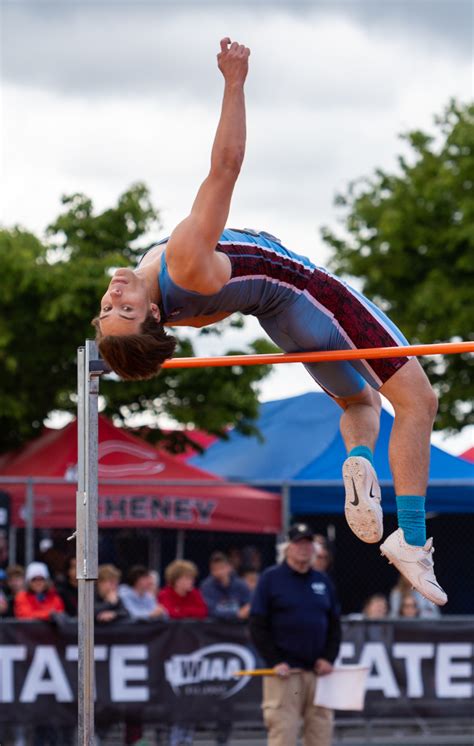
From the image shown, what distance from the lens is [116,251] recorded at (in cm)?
1586

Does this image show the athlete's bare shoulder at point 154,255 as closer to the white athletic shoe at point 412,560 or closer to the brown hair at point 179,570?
the white athletic shoe at point 412,560

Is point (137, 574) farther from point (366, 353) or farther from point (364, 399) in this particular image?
point (366, 353)

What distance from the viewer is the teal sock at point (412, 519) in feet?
18.3

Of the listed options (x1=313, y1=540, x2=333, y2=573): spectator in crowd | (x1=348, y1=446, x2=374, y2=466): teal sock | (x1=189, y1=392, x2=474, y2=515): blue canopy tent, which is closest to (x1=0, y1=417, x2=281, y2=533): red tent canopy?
(x1=189, y1=392, x2=474, y2=515): blue canopy tent

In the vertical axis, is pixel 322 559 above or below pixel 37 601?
above

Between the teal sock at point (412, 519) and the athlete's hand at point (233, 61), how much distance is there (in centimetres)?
180

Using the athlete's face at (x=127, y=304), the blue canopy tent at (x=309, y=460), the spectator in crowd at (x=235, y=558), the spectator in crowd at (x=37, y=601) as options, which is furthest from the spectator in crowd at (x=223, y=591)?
the athlete's face at (x=127, y=304)

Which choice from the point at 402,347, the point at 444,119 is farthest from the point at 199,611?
the point at 444,119

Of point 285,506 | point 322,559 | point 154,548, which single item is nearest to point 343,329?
point 285,506

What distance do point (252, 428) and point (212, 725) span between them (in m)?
5.25

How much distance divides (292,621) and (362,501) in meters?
3.63

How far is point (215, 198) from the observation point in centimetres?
489

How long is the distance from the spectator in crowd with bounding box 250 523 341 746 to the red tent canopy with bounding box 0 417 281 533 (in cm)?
195

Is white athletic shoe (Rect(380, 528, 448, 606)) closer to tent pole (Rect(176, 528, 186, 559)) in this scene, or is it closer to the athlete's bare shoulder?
the athlete's bare shoulder
